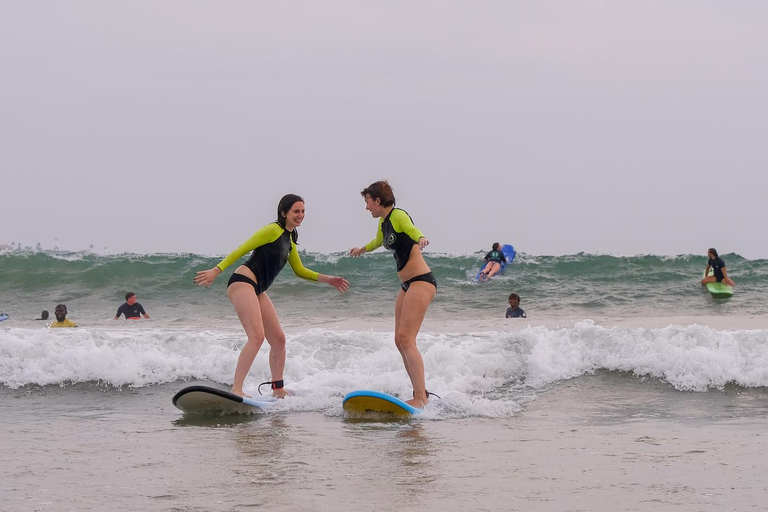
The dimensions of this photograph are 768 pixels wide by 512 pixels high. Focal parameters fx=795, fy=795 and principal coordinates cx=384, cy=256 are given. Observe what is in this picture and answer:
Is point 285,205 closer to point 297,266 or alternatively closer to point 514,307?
point 297,266

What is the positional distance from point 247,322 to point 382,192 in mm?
1697

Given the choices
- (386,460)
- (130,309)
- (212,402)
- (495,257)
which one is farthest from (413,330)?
(495,257)

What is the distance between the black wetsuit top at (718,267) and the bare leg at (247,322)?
16.3 metres

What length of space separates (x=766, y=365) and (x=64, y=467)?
7235 millimetres

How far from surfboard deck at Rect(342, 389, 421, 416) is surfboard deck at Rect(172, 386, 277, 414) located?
0.86 meters

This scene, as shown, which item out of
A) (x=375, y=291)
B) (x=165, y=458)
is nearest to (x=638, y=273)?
(x=375, y=291)

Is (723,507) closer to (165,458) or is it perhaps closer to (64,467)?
(165,458)

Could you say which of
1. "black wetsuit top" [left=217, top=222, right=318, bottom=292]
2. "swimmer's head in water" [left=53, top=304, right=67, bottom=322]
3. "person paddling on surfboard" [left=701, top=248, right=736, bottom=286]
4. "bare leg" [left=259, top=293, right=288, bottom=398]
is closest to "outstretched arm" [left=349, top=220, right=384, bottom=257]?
"black wetsuit top" [left=217, top=222, right=318, bottom=292]

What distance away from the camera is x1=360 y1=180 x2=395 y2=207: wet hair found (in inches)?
281

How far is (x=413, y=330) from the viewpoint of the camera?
7.04m

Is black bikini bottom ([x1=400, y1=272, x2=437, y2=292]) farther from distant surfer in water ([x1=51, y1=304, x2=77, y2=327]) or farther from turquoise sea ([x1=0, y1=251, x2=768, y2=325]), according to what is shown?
Answer: turquoise sea ([x1=0, y1=251, x2=768, y2=325])

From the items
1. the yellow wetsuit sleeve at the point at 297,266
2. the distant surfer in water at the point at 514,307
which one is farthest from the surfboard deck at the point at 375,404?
the distant surfer in water at the point at 514,307

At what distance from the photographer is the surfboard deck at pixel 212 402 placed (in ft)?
22.1

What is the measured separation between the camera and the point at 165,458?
4758 mm
